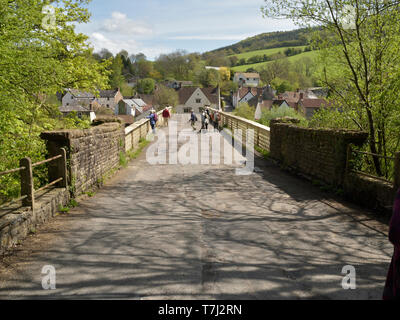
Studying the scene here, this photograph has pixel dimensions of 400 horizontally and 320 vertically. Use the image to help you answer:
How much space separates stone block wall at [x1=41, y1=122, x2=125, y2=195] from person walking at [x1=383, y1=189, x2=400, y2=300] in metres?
6.79

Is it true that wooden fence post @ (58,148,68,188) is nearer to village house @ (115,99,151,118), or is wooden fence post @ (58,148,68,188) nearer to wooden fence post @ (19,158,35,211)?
wooden fence post @ (19,158,35,211)

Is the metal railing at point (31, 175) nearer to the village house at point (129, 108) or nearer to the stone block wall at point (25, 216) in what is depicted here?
the stone block wall at point (25, 216)

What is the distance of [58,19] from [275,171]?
12762 mm

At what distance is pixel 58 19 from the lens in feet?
55.7

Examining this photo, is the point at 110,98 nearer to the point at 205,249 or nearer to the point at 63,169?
the point at 63,169

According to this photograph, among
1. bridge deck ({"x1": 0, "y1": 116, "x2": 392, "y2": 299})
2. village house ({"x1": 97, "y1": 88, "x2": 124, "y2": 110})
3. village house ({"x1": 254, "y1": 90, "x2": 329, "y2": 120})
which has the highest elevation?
village house ({"x1": 97, "y1": 88, "x2": 124, "y2": 110})

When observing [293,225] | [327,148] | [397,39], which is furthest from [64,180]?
[397,39]

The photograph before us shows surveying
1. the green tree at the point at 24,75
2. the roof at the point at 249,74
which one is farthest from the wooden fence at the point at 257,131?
the roof at the point at 249,74

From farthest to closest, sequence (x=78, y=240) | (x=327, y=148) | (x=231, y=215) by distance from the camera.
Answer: (x=327, y=148) → (x=231, y=215) → (x=78, y=240)

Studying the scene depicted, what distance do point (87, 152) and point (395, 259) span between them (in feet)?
26.1

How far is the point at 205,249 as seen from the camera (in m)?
5.27

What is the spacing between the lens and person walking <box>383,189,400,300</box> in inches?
87.8

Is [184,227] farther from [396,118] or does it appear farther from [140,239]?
[396,118]

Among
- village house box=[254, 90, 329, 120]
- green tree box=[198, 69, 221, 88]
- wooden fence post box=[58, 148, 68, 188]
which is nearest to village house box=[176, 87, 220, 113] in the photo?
village house box=[254, 90, 329, 120]
